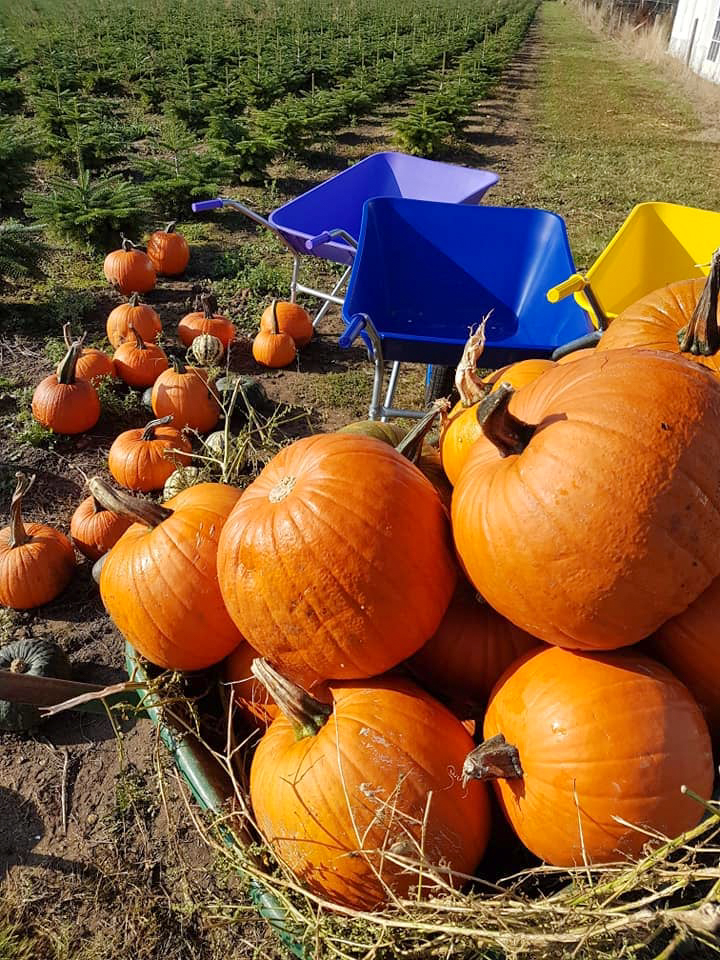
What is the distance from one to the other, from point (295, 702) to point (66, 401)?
3543mm

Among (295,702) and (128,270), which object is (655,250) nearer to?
(295,702)

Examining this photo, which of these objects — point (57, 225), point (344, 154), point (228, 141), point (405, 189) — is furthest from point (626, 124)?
point (57, 225)

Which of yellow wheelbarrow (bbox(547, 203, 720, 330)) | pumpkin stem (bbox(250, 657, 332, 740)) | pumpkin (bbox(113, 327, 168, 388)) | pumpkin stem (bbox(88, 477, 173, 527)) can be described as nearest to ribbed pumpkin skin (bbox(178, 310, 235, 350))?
pumpkin (bbox(113, 327, 168, 388))

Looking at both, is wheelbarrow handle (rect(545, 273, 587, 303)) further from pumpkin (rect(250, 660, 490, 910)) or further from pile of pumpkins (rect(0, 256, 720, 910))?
pumpkin (rect(250, 660, 490, 910))

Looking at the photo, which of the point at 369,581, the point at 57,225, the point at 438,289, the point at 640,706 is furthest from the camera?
the point at 57,225

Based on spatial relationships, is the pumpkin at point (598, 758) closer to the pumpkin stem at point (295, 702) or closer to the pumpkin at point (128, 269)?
the pumpkin stem at point (295, 702)

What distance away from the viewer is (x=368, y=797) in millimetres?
1222

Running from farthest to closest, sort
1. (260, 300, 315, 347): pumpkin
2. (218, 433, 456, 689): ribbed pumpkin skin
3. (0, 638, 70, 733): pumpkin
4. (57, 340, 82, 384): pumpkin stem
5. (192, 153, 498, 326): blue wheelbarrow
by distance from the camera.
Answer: (260, 300, 315, 347): pumpkin → (192, 153, 498, 326): blue wheelbarrow → (57, 340, 82, 384): pumpkin stem → (0, 638, 70, 733): pumpkin → (218, 433, 456, 689): ribbed pumpkin skin

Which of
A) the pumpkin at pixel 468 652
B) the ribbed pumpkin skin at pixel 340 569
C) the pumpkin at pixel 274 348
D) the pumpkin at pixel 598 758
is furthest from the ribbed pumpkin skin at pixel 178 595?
the pumpkin at pixel 274 348

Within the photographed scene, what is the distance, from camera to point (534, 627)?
4.05ft

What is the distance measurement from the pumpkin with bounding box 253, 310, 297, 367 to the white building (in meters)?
19.6

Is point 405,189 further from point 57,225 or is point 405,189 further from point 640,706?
point 640,706

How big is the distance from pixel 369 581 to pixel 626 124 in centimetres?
1674

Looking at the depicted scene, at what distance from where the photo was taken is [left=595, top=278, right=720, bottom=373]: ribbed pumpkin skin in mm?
1703
